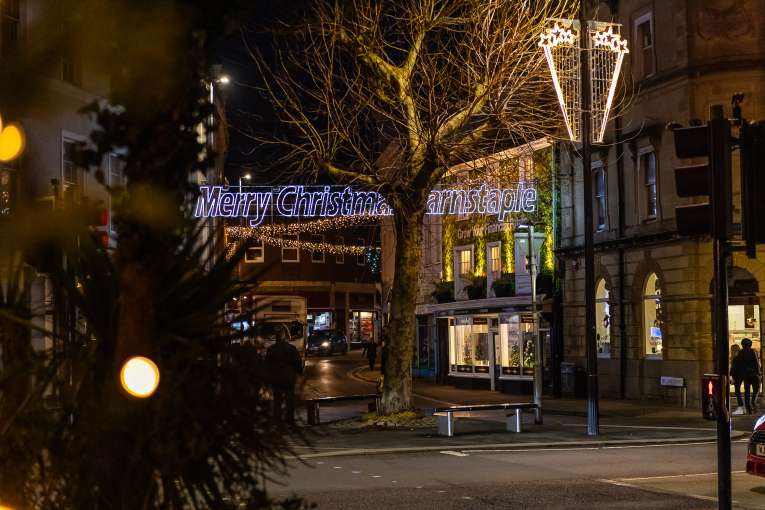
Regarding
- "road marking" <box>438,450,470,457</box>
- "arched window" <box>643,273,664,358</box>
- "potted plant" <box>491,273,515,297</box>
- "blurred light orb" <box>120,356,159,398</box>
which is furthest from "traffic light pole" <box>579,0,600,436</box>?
"blurred light orb" <box>120,356,159,398</box>

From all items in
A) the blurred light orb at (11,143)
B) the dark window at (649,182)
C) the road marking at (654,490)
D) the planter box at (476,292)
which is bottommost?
the road marking at (654,490)

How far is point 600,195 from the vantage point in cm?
3238

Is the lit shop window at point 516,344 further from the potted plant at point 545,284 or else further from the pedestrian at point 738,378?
the pedestrian at point 738,378

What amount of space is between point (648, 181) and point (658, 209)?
3.62 feet

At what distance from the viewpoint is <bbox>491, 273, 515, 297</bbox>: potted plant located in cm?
3531

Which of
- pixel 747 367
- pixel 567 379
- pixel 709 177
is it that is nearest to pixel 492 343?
pixel 567 379

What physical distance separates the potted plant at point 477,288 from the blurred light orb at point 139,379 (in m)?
33.6

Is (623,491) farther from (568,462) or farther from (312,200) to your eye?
(312,200)

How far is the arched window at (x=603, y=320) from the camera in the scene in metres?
32.1

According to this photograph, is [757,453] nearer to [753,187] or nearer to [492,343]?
[753,187]

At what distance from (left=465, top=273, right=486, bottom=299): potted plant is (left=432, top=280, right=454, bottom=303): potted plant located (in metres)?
1.96

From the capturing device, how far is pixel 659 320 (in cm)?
2933

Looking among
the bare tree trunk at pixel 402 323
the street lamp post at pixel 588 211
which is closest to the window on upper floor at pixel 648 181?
the street lamp post at pixel 588 211

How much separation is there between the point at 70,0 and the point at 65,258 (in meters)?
2.68
